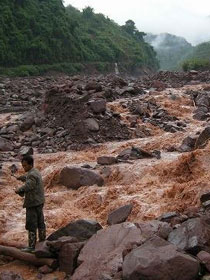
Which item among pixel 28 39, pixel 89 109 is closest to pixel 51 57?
pixel 28 39

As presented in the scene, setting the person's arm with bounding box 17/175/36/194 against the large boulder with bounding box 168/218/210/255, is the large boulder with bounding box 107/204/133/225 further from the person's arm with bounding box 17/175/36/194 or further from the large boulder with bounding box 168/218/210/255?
the large boulder with bounding box 168/218/210/255

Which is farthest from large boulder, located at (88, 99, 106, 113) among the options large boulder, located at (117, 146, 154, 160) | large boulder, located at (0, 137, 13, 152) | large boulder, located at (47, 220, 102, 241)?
large boulder, located at (47, 220, 102, 241)

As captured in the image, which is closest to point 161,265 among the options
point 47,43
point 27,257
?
point 27,257

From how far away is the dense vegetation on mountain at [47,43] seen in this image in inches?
1982

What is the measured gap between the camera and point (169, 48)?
139750 millimetres

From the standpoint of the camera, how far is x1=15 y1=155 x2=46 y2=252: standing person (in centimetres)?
668

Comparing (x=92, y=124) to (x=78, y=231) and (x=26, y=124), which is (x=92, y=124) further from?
→ (x=78, y=231)

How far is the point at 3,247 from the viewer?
278 inches

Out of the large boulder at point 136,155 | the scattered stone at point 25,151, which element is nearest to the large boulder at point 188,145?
the large boulder at point 136,155

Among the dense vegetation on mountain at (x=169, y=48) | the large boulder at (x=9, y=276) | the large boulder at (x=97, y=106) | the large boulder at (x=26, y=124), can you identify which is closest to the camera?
the large boulder at (x=9, y=276)

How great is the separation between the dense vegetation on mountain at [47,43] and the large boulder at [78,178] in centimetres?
3599

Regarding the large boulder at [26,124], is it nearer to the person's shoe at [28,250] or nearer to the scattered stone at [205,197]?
the scattered stone at [205,197]

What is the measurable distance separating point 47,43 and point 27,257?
4941cm

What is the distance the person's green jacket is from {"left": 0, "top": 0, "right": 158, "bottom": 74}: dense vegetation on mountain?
132 feet
